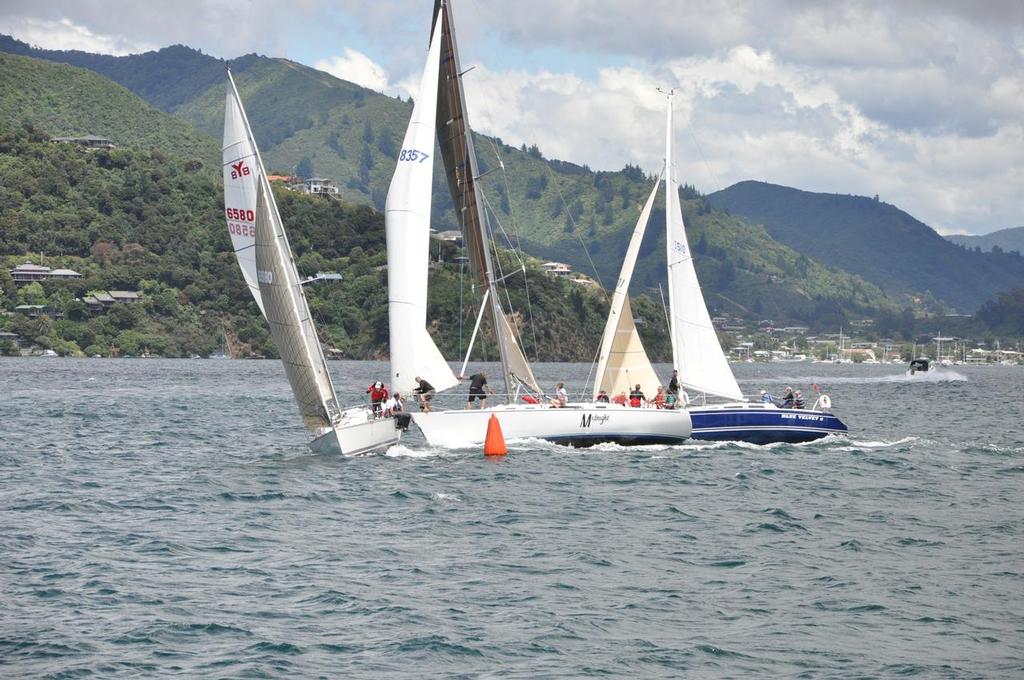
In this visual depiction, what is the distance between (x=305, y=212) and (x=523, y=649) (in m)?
182

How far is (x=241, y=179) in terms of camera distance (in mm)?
35094

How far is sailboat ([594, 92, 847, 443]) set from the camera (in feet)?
141

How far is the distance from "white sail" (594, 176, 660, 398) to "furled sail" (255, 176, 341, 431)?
9.70 meters

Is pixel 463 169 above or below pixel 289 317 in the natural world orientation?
above

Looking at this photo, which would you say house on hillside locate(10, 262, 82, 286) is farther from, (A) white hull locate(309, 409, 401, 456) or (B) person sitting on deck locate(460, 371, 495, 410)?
(B) person sitting on deck locate(460, 371, 495, 410)

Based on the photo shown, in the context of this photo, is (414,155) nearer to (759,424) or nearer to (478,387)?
(478,387)

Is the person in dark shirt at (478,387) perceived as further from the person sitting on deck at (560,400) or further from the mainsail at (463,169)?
the person sitting on deck at (560,400)

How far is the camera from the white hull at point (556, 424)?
3859 cm

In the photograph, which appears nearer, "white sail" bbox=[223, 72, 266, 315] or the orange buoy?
"white sail" bbox=[223, 72, 266, 315]

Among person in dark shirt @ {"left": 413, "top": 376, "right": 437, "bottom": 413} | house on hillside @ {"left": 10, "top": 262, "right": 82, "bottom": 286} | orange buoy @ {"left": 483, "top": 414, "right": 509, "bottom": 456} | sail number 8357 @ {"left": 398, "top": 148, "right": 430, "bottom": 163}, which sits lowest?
orange buoy @ {"left": 483, "top": 414, "right": 509, "bottom": 456}

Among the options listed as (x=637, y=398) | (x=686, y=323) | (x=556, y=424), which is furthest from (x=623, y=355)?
(x=556, y=424)

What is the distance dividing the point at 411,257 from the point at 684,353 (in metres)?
10.2

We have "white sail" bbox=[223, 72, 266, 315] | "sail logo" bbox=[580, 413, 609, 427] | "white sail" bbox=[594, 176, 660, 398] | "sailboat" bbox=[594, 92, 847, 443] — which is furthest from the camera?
"white sail" bbox=[594, 176, 660, 398]

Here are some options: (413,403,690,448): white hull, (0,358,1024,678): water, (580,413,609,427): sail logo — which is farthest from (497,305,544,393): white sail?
(0,358,1024,678): water
